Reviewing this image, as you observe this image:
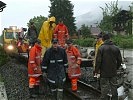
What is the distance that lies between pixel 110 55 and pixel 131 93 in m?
3.63

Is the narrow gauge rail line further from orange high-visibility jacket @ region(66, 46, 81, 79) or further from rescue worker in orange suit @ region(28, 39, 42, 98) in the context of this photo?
rescue worker in orange suit @ region(28, 39, 42, 98)

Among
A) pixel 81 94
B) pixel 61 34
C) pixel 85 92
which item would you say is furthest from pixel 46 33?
pixel 81 94

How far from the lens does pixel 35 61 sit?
43.6 feet

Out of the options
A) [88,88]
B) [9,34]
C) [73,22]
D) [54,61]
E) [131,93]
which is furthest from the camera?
[73,22]

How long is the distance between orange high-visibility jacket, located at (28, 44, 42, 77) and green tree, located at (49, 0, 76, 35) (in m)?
76.8

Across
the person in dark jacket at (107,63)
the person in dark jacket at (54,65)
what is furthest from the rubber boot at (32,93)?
the person in dark jacket at (107,63)

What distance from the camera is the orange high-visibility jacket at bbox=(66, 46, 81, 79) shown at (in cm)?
1362

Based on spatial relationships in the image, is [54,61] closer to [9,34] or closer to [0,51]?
[0,51]

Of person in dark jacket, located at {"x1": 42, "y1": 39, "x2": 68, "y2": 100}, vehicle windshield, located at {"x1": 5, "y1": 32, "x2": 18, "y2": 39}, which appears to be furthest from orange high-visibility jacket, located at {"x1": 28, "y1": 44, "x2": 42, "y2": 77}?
vehicle windshield, located at {"x1": 5, "y1": 32, "x2": 18, "y2": 39}

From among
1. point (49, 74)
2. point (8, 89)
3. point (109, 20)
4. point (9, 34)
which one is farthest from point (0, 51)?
point (109, 20)

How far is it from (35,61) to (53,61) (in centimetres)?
254

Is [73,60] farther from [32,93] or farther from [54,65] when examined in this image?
[54,65]

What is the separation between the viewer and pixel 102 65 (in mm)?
10094

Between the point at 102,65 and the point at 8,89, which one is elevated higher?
the point at 102,65
